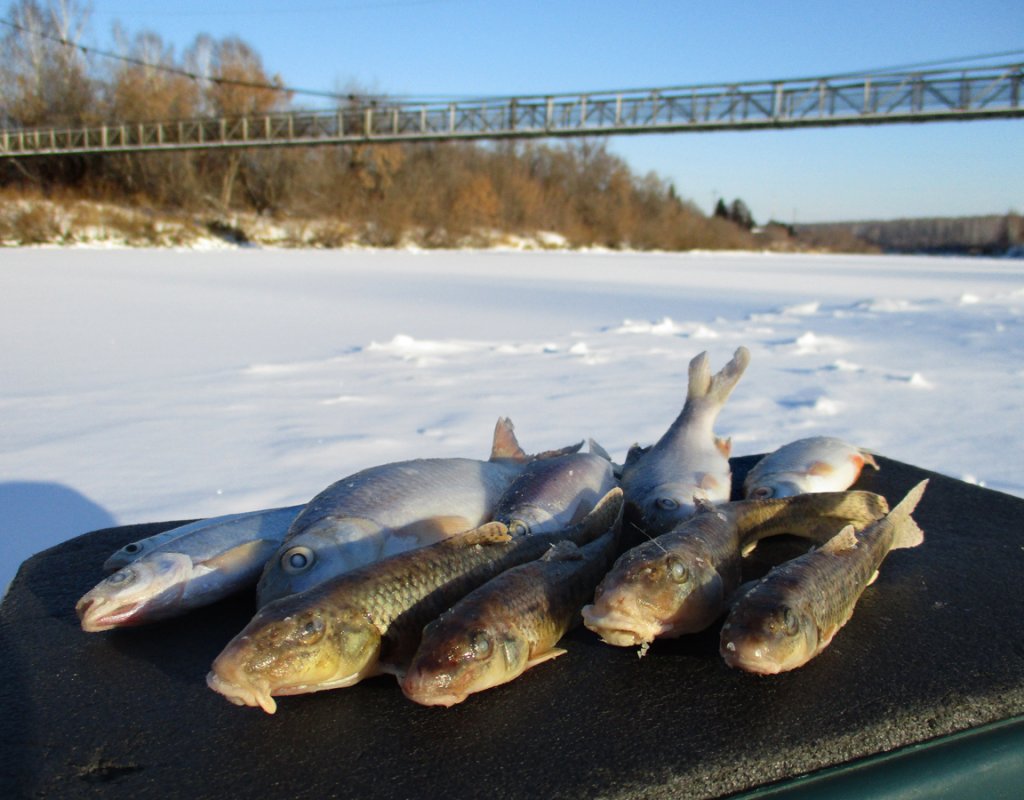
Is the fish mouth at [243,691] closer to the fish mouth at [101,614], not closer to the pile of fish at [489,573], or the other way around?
the pile of fish at [489,573]

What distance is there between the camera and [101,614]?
1642 millimetres

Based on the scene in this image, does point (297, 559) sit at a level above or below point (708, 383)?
below

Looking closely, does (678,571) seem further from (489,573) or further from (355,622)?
(355,622)

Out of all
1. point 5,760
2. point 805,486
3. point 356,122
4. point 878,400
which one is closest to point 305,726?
point 5,760

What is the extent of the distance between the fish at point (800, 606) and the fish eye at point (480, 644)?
1.40 ft

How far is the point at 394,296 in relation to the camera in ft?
48.7

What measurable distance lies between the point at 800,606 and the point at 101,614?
1.42 metres

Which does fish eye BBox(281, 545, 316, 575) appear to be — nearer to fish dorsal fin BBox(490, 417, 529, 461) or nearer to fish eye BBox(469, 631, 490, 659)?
fish eye BBox(469, 631, 490, 659)

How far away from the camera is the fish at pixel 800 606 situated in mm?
1381

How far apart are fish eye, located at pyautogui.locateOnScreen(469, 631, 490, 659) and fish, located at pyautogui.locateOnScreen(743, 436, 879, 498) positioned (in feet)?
4.52

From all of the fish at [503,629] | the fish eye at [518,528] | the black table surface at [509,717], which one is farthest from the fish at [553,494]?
the black table surface at [509,717]

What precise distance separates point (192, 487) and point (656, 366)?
502 centimetres

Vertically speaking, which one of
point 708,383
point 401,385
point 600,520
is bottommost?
point 401,385

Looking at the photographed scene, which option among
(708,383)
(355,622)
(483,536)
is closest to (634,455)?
(708,383)
